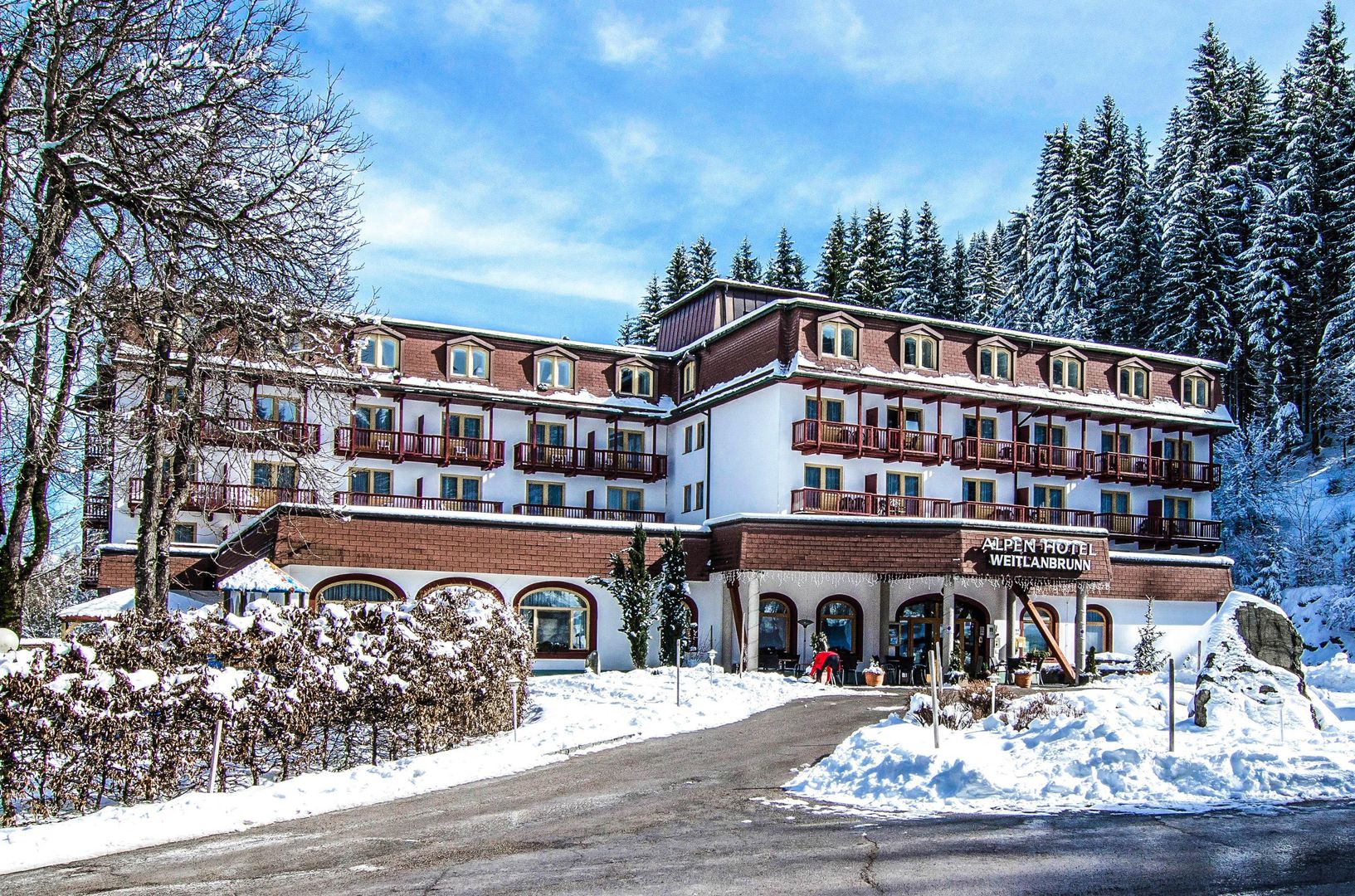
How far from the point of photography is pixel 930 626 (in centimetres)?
4097

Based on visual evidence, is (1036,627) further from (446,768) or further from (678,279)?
(678,279)

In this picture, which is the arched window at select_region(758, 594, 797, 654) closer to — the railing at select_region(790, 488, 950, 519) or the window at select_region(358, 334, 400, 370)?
the railing at select_region(790, 488, 950, 519)

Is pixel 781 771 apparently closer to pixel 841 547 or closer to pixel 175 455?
pixel 175 455

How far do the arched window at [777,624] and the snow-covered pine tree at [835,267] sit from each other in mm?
34334

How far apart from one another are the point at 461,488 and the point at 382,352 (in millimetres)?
5902

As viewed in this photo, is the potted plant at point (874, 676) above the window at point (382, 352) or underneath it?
underneath

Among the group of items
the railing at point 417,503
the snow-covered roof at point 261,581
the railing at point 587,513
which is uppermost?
the railing at point 417,503

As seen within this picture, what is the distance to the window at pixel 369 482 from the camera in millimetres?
→ 43969

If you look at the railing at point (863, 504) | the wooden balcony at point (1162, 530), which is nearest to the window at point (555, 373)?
the railing at point (863, 504)

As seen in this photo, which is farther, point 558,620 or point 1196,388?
point 1196,388

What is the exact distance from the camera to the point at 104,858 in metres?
11.4

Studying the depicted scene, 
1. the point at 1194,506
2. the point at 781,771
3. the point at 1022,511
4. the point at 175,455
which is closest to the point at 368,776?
the point at 781,771

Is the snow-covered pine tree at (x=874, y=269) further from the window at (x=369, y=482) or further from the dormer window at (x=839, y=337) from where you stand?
the window at (x=369, y=482)

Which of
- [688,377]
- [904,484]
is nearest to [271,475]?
[688,377]
